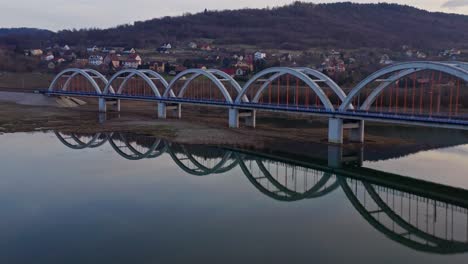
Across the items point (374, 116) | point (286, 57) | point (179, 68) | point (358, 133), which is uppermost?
point (286, 57)

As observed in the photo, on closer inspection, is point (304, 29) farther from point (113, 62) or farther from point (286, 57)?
point (113, 62)

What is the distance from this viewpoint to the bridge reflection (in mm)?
17719

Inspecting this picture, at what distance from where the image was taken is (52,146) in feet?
117

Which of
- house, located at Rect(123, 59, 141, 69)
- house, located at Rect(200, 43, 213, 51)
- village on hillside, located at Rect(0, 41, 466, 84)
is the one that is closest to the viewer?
village on hillside, located at Rect(0, 41, 466, 84)

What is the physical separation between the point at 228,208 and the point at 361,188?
7.86 metres

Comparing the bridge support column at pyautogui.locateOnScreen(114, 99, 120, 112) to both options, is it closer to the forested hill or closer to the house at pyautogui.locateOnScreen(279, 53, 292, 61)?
the house at pyautogui.locateOnScreen(279, 53, 292, 61)

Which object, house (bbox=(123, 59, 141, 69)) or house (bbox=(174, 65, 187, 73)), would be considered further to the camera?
house (bbox=(123, 59, 141, 69))

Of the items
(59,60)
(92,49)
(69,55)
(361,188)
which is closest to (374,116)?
(361,188)

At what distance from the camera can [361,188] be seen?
957 inches

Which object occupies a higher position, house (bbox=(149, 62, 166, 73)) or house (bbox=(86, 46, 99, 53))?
house (bbox=(86, 46, 99, 53))

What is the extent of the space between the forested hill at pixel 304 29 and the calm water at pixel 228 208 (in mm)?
102825

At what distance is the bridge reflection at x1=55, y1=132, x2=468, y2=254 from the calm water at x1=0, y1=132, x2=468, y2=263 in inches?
2.6

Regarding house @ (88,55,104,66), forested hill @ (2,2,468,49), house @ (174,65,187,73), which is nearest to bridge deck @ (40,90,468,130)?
house @ (174,65,187,73)

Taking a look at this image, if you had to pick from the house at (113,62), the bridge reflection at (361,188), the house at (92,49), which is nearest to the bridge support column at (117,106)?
the bridge reflection at (361,188)
